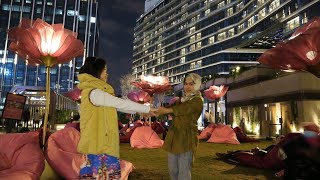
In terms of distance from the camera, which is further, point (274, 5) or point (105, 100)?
point (274, 5)

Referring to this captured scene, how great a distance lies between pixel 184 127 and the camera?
3426 mm

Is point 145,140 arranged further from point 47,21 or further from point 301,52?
point 47,21

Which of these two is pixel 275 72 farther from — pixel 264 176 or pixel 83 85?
pixel 83 85

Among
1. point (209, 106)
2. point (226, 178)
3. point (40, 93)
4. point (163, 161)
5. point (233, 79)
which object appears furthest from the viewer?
point (209, 106)

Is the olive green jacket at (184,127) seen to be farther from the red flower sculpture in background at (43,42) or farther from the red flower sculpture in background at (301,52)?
the red flower sculpture in background at (43,42)

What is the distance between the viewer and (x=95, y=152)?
2.49 metres

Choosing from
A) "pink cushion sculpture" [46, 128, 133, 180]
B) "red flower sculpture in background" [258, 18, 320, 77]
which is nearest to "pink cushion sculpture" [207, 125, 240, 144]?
"red flower sculpture in background" [258, 18, 320, 77]

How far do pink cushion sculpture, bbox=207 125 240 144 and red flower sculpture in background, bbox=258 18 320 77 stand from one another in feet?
27.2

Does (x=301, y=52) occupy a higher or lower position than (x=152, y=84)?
lower

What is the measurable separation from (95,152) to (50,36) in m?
3.47

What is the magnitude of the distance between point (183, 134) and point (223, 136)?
11.0 m

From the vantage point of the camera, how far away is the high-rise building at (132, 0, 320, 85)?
138 ft

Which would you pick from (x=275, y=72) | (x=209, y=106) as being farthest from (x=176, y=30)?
(x=275, y=72)

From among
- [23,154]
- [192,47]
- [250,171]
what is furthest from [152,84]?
[192,47]
